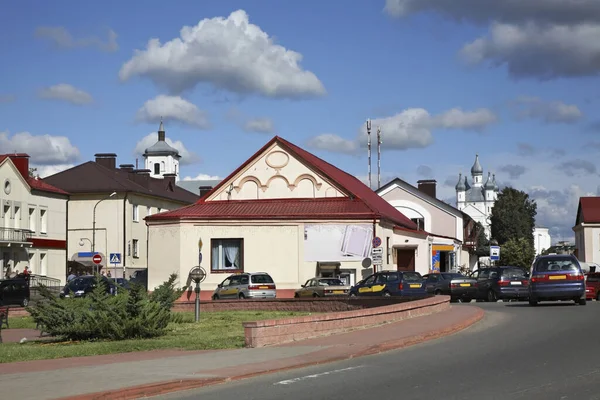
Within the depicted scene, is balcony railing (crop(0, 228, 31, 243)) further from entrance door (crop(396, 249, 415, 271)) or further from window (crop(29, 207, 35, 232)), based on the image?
entrance door (crop(396, 249, 415, 271))

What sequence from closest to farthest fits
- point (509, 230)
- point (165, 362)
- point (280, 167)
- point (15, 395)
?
1. point (15, 395)
2. point (165, 362)
3. point (280, 167)
4. point (509, 230)

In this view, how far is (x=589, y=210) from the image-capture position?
87.0m

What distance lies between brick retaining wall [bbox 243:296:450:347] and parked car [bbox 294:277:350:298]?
14262mm

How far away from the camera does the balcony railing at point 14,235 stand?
193ft

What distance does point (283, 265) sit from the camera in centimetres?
4525

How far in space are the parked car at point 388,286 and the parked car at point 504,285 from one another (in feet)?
10.1

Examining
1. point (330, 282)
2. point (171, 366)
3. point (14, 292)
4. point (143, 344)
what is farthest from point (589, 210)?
point (171, 366)

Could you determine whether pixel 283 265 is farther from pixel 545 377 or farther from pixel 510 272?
pixel 545 377

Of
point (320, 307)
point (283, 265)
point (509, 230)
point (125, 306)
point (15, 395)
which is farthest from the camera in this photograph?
point (509, 230)

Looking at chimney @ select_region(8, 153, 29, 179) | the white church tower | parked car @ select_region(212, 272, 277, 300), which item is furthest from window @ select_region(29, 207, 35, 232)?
the white church tower

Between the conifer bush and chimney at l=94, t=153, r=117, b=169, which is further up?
chimney at l=94, t=153, r=117, b=169

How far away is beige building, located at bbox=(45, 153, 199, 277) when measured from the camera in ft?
246

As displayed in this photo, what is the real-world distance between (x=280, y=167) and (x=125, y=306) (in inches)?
1201

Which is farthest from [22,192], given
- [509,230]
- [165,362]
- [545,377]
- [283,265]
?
[509,230]
